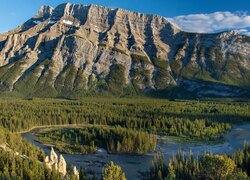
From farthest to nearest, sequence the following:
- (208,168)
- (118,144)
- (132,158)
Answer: (118,144) < (132,158) < (208,168)

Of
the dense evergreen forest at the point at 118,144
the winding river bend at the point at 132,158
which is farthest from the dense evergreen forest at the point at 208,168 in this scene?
the dense evergreen forest at the point at 118,144

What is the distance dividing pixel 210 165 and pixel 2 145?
79335 millimetres

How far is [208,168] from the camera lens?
349ft

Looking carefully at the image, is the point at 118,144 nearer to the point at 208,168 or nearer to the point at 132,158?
the point at 132,158

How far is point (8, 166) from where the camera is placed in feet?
404

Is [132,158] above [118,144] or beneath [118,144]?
beneath

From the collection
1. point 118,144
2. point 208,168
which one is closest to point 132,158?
point 118,144

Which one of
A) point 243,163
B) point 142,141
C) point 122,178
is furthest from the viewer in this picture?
point 142,141

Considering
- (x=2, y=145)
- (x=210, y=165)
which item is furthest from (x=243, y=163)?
(x=2, y=145)

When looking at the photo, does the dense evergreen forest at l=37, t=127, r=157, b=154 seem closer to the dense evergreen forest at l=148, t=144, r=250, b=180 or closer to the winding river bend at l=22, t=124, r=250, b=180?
the winding river bend at l=22, t=124, r=250, b=180

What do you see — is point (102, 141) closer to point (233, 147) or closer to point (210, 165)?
point (233, 147)

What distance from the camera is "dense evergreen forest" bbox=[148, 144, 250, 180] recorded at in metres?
102

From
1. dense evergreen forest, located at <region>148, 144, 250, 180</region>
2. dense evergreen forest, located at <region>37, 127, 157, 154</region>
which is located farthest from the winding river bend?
dense evergreen forest, located at <region>148, 144, 250, 180</region>

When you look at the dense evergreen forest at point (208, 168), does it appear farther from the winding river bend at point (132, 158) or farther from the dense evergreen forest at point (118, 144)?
the dense evergreen forest at point (118, 144)
